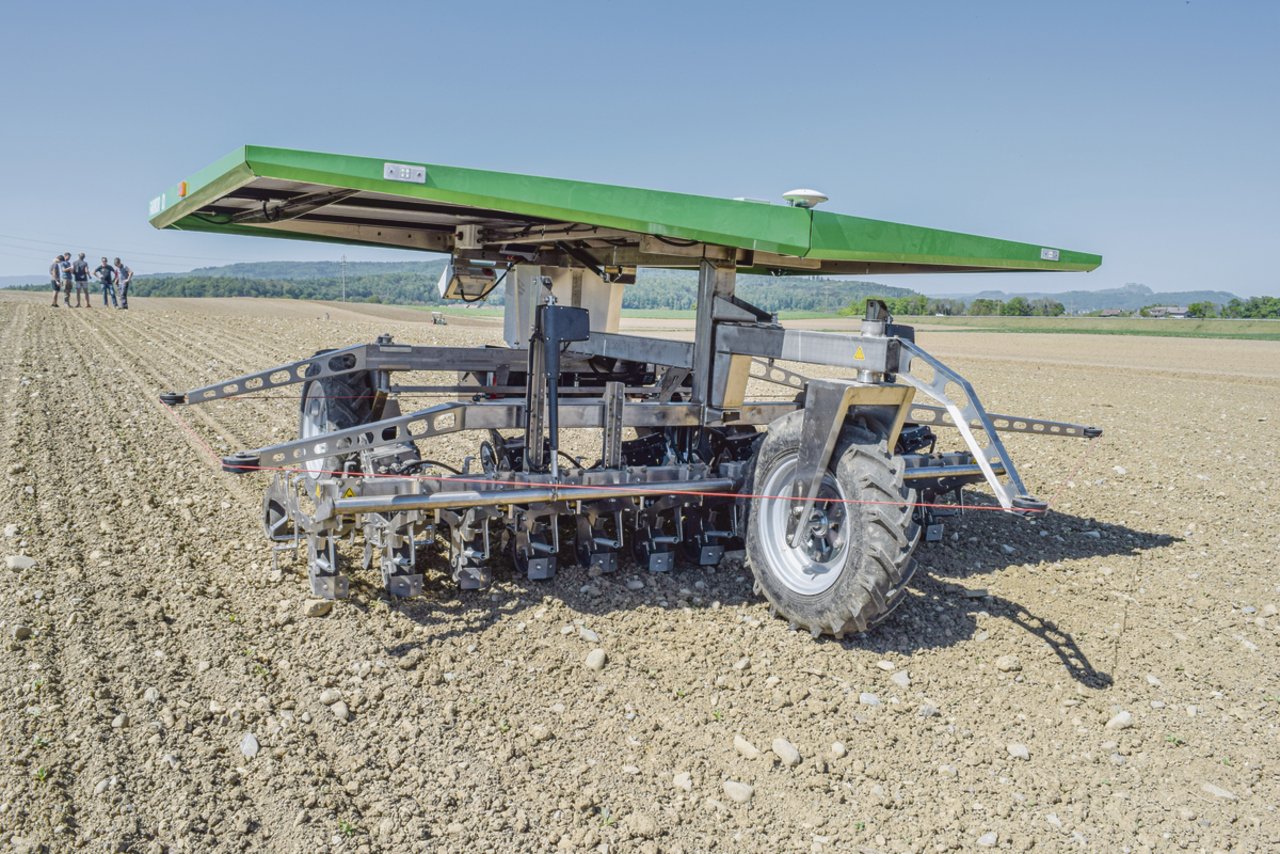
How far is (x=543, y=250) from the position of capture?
667 cm

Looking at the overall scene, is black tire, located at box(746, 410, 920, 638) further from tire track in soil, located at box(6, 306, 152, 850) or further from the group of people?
the group of people

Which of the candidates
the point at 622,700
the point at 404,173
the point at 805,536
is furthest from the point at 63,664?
the point at 805,536

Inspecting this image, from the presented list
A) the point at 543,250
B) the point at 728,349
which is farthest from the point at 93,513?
the point at 728,349

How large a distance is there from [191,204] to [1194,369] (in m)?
22.3

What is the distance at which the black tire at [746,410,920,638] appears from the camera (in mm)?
3861

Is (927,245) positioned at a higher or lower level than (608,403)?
higher

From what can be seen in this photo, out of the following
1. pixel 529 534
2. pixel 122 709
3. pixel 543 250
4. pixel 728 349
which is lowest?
pixel 122 709

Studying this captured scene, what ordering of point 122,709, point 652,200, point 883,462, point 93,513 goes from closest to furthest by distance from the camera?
point 122,709 < point 883,462 < point 652,200 < point 93,513

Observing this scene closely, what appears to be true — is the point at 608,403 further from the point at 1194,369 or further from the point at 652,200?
the point at 1194,369

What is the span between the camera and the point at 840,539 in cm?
425

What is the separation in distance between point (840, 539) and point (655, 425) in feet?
4.41

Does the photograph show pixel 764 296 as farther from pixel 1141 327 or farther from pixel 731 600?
pixel 1141 327

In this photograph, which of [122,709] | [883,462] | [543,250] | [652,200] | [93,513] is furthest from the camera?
[543,250]

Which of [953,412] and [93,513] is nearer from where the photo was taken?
[953,412]
